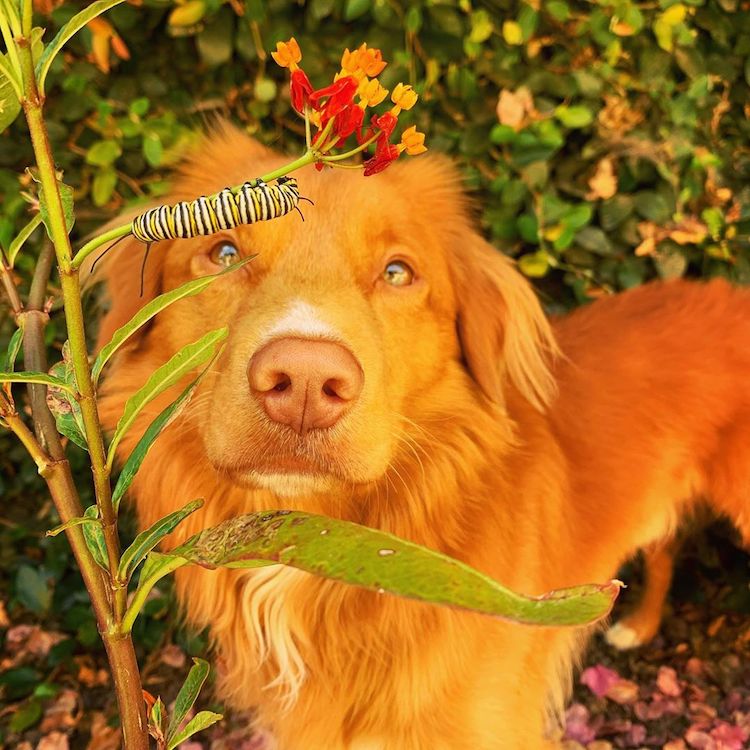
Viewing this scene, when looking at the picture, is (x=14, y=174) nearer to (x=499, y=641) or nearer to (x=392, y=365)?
(x=392, y=365)

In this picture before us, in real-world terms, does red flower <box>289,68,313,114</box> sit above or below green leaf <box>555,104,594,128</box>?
above

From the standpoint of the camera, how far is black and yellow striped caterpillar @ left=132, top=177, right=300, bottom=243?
51cm

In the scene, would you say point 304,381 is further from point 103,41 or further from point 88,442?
point 103,41

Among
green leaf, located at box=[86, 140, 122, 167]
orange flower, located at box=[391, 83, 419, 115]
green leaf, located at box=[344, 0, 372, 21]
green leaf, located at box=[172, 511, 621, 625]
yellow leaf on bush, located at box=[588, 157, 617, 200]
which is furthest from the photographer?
yellow leaf on bush, located at box=[588, 157, 617, 200]

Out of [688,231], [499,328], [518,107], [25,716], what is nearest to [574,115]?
[518,107]

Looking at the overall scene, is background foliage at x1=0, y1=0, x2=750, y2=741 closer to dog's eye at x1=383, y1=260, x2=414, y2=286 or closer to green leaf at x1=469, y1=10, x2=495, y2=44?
green leaf at x1=469, y1=10, x2=495, y2=44

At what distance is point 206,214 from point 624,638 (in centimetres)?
285

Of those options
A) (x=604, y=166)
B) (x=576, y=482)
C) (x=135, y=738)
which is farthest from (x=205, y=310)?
(x=604, y=166)

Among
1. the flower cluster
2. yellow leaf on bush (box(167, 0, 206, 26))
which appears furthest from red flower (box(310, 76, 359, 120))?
yellow leaf on bush (box(167, 0, 206, 26))

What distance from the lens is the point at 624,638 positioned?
2.85 meters

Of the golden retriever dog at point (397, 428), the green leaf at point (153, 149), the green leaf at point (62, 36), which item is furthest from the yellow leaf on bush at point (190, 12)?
the green leaf at point (62, 36)

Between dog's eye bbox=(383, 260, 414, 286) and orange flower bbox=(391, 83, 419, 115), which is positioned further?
dog's eye bbox=(383, 260, 414, 286)

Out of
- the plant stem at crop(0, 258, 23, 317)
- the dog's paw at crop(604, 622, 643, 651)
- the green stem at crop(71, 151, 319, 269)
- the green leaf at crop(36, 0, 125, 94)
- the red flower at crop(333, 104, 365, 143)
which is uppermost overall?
the green leaf at crop(36, 0, 125, 94)

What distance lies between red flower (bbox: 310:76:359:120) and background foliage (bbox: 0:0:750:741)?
5.49 ft
